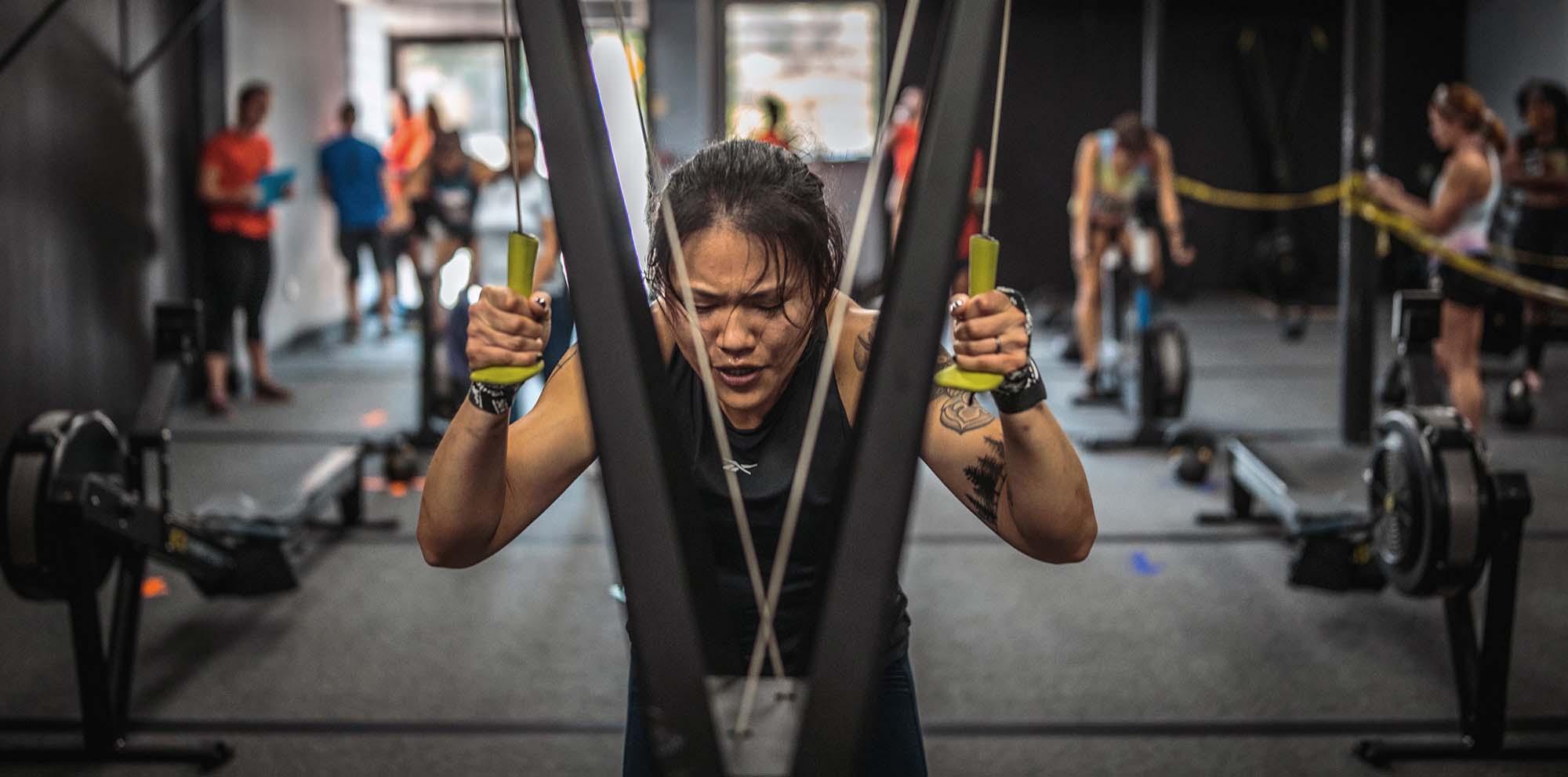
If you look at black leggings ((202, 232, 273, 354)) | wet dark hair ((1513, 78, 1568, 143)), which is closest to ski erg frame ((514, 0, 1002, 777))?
black leggings ((202, 232, 273, 354))

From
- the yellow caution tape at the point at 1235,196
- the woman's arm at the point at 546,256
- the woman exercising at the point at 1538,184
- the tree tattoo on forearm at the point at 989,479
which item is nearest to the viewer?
the tree tattoo on forearm at the point at 989,479

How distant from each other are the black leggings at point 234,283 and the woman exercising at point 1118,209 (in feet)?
13.5

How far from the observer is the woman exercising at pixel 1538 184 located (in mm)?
6684

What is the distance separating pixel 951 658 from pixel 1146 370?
2668mm

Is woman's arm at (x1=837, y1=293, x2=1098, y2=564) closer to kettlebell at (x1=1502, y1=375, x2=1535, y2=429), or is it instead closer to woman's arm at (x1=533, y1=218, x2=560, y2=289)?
woman's arm at (x1=533, y1=218, x2=560, y2=289)

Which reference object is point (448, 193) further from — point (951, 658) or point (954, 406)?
point (954, 406)

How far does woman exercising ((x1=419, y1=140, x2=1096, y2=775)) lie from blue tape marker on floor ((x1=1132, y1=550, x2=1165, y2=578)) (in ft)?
9.35

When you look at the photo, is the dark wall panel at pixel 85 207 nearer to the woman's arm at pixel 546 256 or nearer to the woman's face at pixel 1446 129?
the woman's arm at pixel 546 256

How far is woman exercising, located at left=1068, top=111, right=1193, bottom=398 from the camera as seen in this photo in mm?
6340

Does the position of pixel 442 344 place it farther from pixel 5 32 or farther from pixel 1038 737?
pixel 1038 737

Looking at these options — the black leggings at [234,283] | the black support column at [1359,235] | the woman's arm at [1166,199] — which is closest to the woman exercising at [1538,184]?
the black support column at [1359,235]

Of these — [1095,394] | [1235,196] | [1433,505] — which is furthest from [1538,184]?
[1235,196]

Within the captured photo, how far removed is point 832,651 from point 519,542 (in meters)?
3.85

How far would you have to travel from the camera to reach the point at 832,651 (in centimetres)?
98
